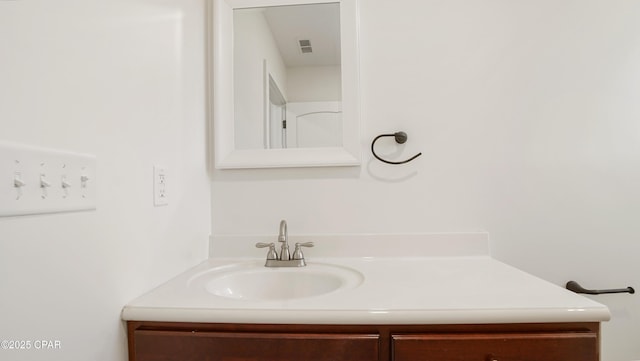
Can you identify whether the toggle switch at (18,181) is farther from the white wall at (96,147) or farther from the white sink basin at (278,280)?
the white sink basin at (278,280)

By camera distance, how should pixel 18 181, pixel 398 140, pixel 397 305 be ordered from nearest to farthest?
1. pixel 18 181
2. pixel 397 305
3. pixel 398 140

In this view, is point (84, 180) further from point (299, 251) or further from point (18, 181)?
point (299, 251)

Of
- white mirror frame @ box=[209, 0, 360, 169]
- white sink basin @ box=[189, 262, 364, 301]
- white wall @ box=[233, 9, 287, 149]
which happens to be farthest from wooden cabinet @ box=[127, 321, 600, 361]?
white wall @ box=[233, 9, 287, 149]

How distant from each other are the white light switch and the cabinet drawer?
72cm

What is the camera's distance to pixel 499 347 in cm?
67

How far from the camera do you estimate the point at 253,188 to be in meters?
1.24

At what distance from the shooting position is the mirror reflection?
1.21 metres

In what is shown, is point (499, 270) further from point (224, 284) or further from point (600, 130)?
point (224, 284)

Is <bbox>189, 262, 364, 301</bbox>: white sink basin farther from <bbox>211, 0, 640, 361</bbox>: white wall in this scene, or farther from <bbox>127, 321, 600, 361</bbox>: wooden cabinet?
<bbox>127, 321, 600, 361</bbox>: wooden cabinet

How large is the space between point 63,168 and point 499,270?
1.19 metres

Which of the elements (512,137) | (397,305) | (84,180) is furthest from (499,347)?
(84,180)

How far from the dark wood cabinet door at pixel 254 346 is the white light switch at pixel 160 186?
0.34m

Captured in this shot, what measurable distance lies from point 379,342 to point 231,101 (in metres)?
1.03

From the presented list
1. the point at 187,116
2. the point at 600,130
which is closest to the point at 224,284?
the point at 187,116
